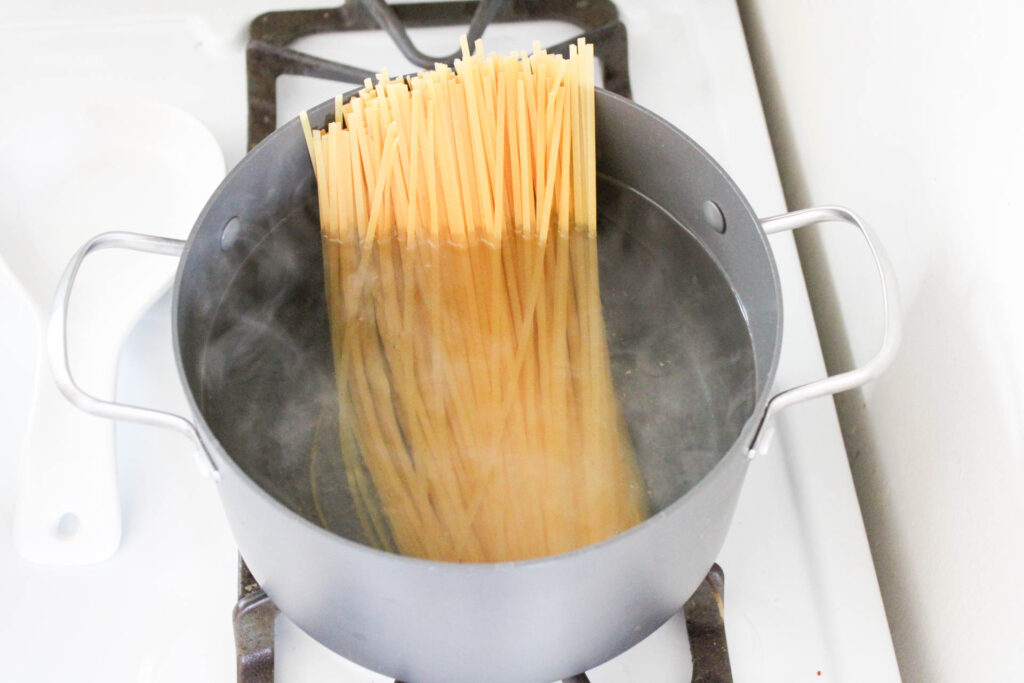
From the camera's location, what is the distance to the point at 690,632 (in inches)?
21.3

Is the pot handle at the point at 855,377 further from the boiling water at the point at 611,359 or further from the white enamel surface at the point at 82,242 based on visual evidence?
the white enamel surface at the point at 82,242

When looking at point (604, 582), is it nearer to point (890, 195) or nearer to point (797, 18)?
point (890, 195)

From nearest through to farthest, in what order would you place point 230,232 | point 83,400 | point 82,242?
point 83,400
point 230,232
point 82,242

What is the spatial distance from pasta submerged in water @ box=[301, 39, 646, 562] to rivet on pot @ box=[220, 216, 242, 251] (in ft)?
0.19

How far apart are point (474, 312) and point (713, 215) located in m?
0.16

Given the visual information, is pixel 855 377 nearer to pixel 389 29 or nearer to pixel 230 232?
pixel 230 232

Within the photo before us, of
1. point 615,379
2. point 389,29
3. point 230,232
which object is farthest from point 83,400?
point 389,29

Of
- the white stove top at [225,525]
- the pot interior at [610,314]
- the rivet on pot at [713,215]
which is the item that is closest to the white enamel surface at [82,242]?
the white stove top at [225,525]

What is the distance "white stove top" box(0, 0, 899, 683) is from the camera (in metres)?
0.55

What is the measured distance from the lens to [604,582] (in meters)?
0.42

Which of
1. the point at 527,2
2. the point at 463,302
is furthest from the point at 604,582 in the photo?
the point at 527,2

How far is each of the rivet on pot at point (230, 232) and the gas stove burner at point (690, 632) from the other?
0.61 feet

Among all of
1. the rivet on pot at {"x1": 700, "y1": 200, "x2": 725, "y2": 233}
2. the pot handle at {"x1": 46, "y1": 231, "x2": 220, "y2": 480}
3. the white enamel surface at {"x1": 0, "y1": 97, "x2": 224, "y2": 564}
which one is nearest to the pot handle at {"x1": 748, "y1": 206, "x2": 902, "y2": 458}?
A: the rivet on pot at {"x1": 700, "y1": 200, "x2": 725, "y2": 233}

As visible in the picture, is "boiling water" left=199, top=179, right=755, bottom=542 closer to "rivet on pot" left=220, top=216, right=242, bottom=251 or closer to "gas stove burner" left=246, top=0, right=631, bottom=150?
"rivet on pot" left=220, top=216, right=242, bottom=251
